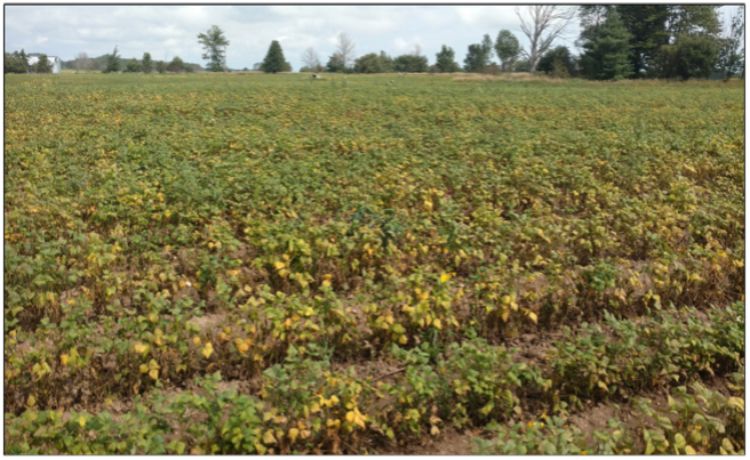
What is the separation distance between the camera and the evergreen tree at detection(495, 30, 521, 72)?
61969mm

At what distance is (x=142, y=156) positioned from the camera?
9.07 metres

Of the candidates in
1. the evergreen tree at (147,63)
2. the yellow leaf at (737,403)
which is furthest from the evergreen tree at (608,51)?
the evergreen tree at (147,63)

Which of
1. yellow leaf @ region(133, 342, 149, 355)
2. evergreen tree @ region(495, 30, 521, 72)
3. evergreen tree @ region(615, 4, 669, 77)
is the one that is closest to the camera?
yellow leaf @ region(133, 342, 149, 355)

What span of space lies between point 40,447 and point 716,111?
796 inches

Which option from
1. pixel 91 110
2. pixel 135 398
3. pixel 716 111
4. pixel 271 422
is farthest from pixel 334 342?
pixel 716 111

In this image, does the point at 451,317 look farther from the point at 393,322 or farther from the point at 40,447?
the point at 40,447

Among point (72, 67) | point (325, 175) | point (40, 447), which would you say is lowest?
point (40, 447)

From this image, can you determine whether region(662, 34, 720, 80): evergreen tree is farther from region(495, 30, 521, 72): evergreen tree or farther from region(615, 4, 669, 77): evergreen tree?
region(495, 30, 521, 72): evergreen tree

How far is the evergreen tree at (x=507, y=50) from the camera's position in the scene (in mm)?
61969

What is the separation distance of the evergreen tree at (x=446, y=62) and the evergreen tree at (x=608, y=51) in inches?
870

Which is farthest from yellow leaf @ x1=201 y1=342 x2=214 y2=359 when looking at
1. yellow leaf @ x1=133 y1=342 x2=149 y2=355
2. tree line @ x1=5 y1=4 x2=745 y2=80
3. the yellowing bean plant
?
tree line @ x1=5 y1=4 x2=745 y2=80

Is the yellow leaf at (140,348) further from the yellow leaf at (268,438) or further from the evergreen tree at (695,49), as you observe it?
the evergreen tree at (695,49)

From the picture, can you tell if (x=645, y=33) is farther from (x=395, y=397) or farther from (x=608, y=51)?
(x=395, y=397)

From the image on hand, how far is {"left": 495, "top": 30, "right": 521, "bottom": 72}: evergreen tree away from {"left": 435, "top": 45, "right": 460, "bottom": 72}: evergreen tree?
5019mm
